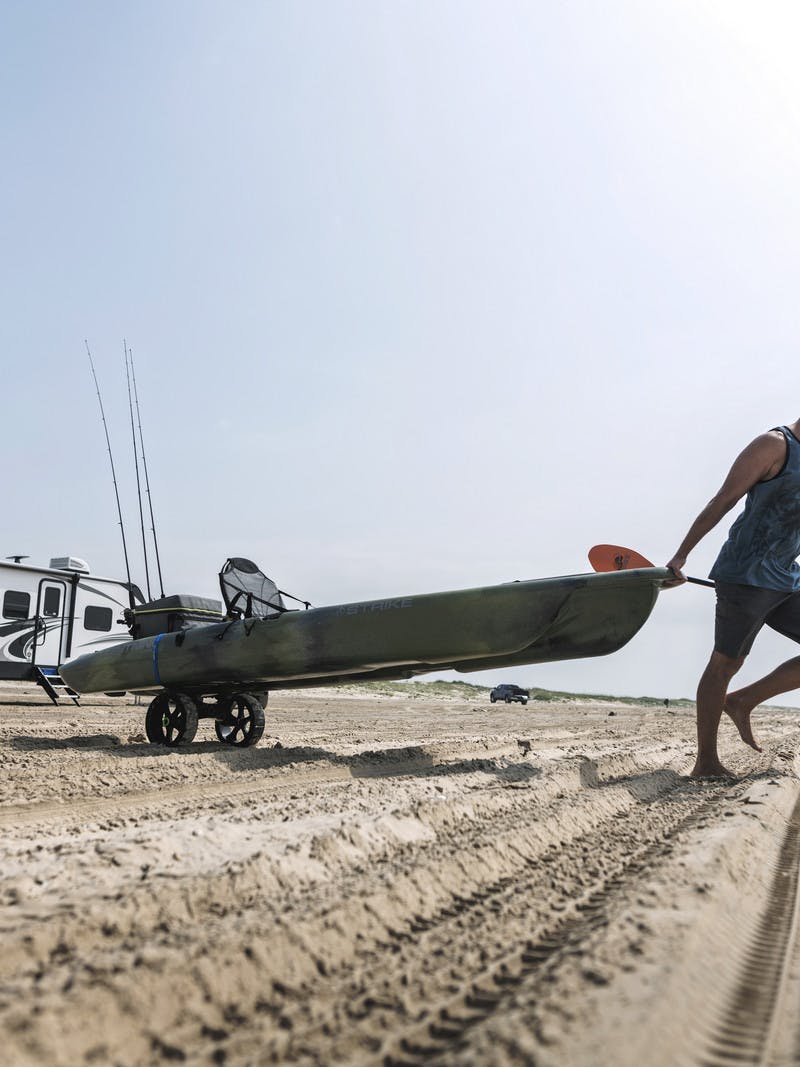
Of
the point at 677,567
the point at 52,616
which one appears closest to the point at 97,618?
the point at 52,616

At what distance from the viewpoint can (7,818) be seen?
3395 mm

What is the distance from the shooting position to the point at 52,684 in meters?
13.4

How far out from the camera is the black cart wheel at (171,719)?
6676 mm

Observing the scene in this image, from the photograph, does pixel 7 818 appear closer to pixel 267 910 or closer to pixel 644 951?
pixel 267 910

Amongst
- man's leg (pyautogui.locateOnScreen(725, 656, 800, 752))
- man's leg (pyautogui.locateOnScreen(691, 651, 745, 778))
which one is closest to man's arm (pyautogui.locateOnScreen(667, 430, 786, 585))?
man's leg (pyautogui.locateOnScreen(691, 651, 745, 778))

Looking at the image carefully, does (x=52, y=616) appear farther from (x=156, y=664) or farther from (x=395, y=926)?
(x=395, y=926)

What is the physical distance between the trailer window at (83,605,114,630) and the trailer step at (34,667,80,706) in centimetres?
105

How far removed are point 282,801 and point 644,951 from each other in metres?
2.16

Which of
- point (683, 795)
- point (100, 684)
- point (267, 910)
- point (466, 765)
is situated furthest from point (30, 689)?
point (267, 910)

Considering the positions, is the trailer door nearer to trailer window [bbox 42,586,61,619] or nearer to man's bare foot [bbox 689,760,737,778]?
trailer window [bbox 42,586,61,619]

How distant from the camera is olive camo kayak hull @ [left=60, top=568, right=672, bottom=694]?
5496 mm

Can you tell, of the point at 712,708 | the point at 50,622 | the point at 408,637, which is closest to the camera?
the point at 712,708

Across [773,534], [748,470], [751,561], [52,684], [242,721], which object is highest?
[748,470]

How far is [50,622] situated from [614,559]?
10.9 meters
